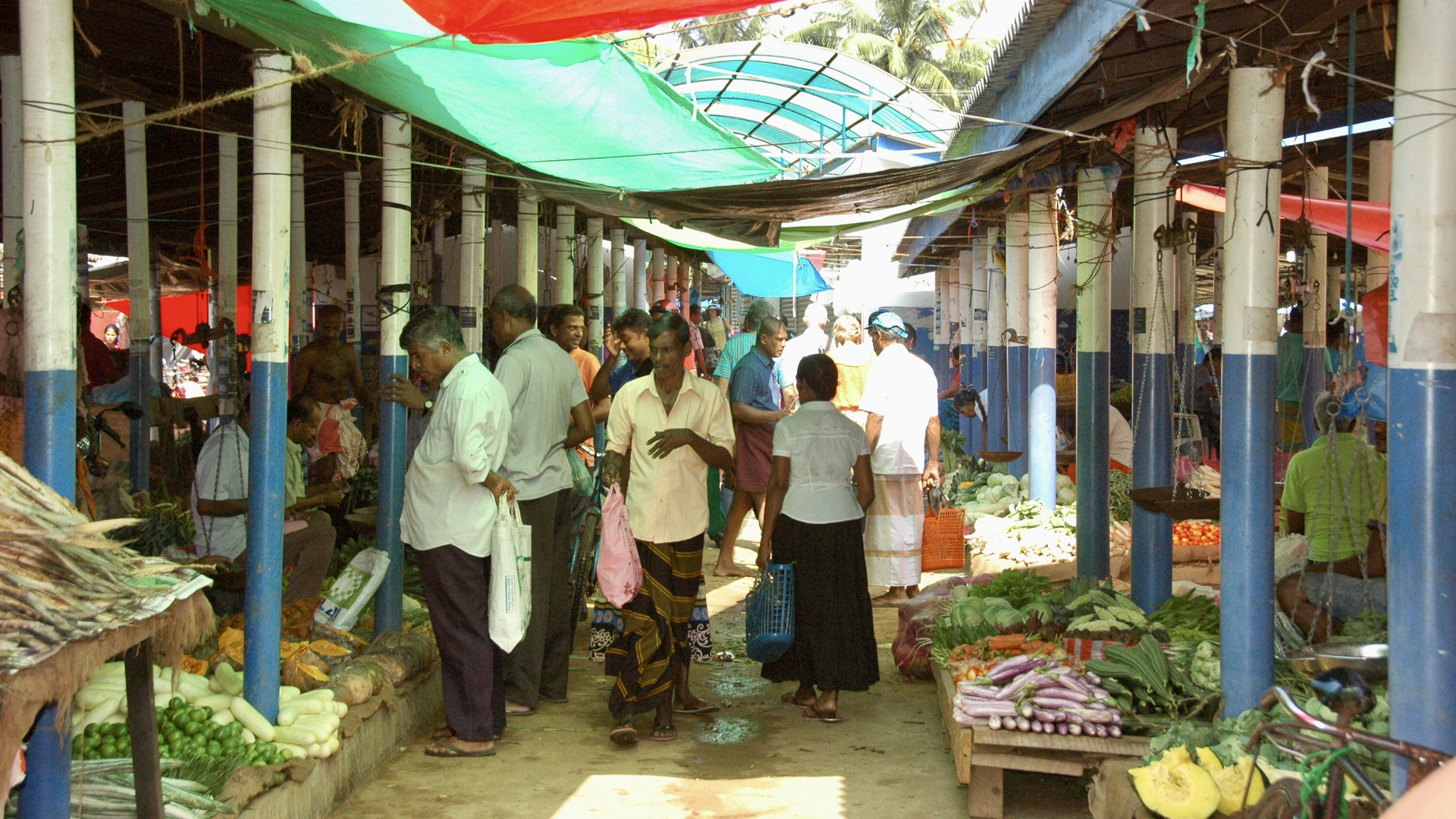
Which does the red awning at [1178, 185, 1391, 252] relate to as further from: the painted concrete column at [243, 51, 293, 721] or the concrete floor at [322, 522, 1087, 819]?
the painted concrete column at [243, 51, 293, 721]

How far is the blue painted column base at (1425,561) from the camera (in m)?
3.68

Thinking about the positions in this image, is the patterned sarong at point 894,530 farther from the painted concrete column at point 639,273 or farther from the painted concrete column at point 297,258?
the painted concrete column at point 639,273

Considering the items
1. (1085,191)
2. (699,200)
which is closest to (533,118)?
(699,200)

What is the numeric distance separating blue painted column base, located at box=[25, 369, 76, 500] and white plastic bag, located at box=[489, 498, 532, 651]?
1983mm

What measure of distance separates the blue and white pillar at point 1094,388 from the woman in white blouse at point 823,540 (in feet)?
7.52

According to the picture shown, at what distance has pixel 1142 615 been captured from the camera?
6547mm

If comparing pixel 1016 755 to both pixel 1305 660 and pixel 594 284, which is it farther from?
pixel 594 284

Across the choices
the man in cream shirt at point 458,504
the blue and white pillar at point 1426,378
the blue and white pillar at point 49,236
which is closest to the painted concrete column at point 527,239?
the man in cream shirt at point 458,504

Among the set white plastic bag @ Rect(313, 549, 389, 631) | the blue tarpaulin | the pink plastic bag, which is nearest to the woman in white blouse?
the pink plastic bag

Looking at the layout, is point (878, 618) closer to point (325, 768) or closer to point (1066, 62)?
point (1066, 62)

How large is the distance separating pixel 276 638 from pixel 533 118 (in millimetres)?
3205

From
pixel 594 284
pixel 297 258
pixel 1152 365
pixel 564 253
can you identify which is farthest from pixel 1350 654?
pixel 594 284

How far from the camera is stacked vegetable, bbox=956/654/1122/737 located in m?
5.21

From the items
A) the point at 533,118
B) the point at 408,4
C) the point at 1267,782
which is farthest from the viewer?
the point at 533,118
